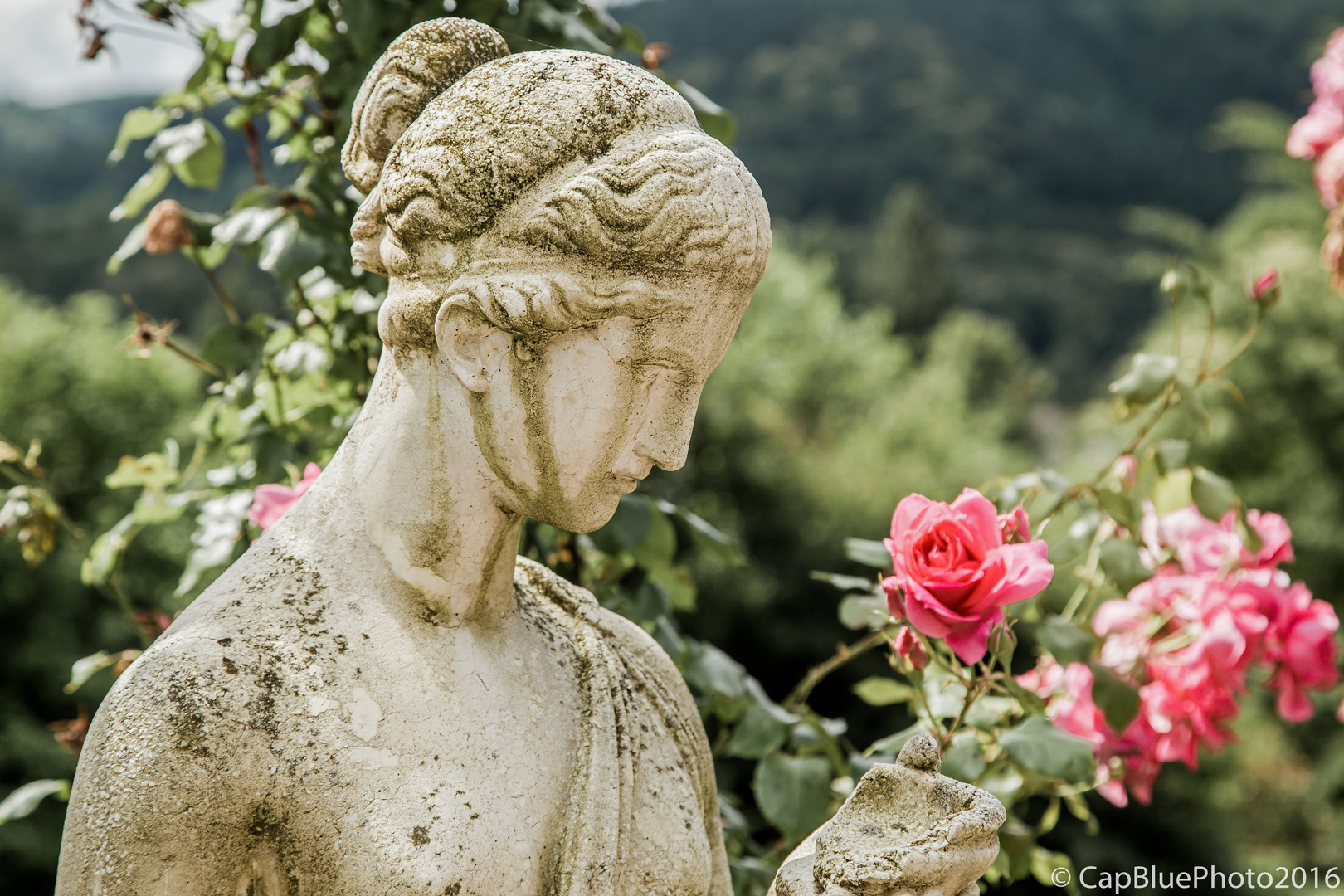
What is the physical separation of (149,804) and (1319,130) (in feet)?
12.0

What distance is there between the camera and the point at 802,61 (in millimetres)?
81438

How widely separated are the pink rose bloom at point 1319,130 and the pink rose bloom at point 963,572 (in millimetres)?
2536

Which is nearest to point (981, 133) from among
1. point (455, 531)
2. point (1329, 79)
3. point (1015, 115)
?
point (1015, 115)

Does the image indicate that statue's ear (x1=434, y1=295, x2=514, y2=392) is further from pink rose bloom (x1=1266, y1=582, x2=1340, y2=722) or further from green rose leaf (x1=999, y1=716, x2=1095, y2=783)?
pink rose bloom (x1=1266, y1=582, x2=1340, y2=722)

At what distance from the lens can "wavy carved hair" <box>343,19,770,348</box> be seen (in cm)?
116

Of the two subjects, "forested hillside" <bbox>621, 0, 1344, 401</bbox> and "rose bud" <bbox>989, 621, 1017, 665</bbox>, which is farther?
"forested hillside" <bbox>621, 0, 1344, 401</bbox>

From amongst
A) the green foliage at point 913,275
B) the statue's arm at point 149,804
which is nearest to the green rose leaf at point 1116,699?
the statue's arm at point 149,804

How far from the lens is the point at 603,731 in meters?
1.33

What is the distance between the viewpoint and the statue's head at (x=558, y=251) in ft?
3.83

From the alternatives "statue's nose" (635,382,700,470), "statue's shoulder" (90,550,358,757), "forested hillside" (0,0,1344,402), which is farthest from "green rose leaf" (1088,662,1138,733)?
"forested hillside" (0,0,1344,402)

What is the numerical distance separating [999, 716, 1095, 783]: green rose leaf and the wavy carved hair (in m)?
1.05

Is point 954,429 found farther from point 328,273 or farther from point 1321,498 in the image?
point 328,273

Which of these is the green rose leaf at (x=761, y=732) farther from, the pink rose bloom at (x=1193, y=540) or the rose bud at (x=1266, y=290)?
the rose bud at (x=1266, y=290)

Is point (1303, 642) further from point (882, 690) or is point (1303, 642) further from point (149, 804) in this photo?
point (149, 804)
